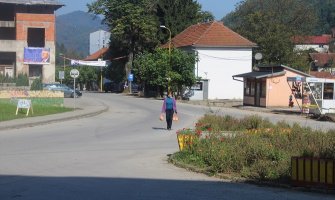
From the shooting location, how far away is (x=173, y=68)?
6762 cm

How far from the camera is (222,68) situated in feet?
239

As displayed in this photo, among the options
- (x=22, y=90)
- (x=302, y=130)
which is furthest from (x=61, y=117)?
(x=302, y=130)

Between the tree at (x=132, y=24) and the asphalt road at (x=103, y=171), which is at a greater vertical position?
the tree at (x=132, y=24)

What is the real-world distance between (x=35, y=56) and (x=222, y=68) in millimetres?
22438

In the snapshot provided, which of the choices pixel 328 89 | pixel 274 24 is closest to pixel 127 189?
pixel 328 89

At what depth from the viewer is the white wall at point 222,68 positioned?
237 feet

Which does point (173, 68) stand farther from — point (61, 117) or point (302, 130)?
point (302, 130)

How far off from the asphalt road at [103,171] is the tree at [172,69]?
133 ft

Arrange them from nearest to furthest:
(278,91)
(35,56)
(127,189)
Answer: (127,189) < (278,91) < (35,56)

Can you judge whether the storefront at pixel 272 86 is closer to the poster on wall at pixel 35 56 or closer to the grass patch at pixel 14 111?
the grass patch at pixel 14 111

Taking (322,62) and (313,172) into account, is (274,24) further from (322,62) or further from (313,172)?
(313,172)

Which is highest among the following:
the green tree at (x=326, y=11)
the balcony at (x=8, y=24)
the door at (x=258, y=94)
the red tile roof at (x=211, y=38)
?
the green tree at (x=326, y=11)

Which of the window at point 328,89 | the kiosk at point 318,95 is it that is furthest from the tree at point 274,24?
the window at point 328,89

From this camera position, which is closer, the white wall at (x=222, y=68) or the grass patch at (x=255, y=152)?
the grass patch at (x=255, y=152)
